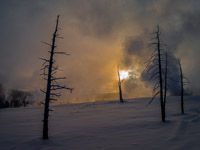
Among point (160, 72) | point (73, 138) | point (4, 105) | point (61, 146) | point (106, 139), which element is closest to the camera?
point (61, 146)

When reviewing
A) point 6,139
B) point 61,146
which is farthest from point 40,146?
point 6,139

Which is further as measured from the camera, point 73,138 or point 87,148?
point 73,138

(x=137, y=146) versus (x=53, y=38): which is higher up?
(x=53, y=38)

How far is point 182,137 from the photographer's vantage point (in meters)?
8.91

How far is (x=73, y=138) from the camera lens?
32.6ft

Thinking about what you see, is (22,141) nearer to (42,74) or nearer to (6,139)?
(6,139)

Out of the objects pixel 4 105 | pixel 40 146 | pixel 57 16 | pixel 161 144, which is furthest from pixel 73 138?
pixel 4 105

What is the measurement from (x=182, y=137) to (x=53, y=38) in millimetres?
11600

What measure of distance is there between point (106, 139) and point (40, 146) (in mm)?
4413

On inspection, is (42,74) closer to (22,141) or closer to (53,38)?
(53,38)

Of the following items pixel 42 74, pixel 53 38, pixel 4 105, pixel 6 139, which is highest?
pixel 53 38

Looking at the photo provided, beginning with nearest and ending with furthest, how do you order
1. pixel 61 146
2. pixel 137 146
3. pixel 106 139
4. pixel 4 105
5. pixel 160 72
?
pixel 137 146 < pixel 61 146 < pixel 106 139 < pixel 160 72 < pixel 4 105

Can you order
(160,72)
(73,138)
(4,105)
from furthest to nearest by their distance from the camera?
(4,105), (160,72), (73,138)

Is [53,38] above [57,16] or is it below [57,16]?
below
